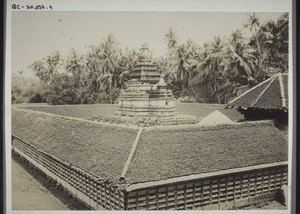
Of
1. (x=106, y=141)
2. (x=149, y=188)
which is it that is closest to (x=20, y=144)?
(x=106, y=141)

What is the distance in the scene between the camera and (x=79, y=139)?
3.63 m

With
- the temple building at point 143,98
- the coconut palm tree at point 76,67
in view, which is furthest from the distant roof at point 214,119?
the coconut palm tree at point 76,67

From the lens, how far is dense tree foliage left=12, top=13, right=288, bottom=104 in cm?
358

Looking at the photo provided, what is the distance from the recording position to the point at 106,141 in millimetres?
3590

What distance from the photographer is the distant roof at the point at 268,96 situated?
3.64 m

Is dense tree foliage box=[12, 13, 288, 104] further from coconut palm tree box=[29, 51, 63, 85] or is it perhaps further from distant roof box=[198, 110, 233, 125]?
distant roof box=[198, 110, 233, 125]

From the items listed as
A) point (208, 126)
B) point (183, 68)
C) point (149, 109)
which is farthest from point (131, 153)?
point (183, 68)

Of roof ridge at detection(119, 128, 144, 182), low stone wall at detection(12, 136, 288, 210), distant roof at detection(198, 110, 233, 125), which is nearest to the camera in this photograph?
roof ridge at detection(119, 128, 144, 182)

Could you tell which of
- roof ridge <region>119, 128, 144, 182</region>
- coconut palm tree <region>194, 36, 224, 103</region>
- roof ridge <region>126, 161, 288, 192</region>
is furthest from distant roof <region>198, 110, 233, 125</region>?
roof ridge <region>119, 128, 144, 182</region>

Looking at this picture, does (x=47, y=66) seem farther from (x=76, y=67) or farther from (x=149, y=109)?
(x=149, y=109)

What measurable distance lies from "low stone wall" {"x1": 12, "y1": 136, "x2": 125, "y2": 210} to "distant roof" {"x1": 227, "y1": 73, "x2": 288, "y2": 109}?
4.71ft

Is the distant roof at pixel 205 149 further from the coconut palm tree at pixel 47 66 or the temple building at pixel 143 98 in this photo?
the coconut palm tree at pixel 47 66

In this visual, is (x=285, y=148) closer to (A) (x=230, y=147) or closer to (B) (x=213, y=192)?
(A) (x=230, y=147)

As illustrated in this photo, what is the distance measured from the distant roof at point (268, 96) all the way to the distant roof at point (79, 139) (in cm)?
115
